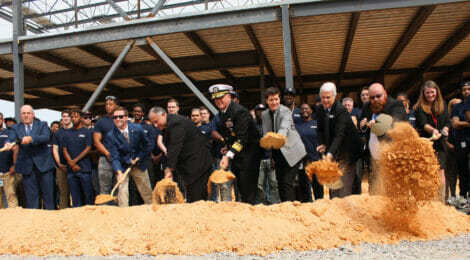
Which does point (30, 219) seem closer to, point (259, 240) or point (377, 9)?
point (259, 240)

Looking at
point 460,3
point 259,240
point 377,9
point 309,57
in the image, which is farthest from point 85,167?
point 460,3

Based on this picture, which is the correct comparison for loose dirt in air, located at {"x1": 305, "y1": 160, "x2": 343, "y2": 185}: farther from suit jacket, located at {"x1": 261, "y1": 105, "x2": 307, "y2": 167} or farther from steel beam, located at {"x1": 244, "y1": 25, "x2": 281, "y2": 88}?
steel beam, located at {"x1": 244, "y1": 25, "x2": 281, "y2": 88}

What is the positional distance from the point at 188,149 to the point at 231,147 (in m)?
→ 0.53

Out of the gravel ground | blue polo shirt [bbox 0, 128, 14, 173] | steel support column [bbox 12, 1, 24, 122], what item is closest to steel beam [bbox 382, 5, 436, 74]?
the gravel ground

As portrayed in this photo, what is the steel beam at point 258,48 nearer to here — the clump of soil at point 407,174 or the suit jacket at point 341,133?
the suit jacket at point 341,133

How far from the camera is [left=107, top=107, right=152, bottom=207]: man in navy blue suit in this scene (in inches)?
183

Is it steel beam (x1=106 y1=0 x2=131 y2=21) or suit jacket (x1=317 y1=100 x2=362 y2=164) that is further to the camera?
steel beam (x1=106 y1=0 x2=131 y2=21)

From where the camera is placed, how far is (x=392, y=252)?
2.77 meters

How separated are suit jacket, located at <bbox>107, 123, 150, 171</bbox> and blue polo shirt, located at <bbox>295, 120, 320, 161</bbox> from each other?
2.21 meters

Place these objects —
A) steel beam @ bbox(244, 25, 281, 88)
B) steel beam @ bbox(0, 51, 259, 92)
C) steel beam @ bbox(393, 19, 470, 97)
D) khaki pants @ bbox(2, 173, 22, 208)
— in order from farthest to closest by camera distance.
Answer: steel beam @ bbox(0, 51, 259, 92), steel beam @ bbox(393, 19, 470, 97), steel beam @ bbox(244, 25, 281, 88), khaki pants @ bbox(2, 173, 22, 208)

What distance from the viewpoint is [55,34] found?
7.11 m

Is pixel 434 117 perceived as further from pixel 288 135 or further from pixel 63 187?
pixel 63 187

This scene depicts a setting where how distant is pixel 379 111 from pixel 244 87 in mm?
7623

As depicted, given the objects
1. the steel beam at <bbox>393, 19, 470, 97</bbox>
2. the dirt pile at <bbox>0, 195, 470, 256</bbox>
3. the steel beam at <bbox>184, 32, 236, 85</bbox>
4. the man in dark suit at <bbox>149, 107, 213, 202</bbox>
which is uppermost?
the steel beam at <bbox>184, 32, 236, 85</bbox>
